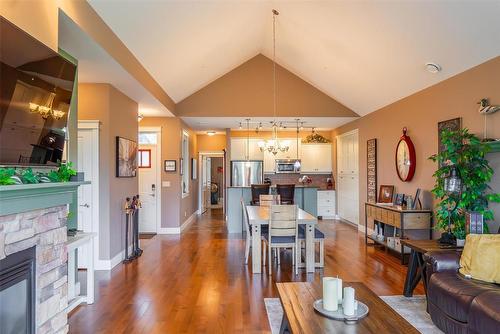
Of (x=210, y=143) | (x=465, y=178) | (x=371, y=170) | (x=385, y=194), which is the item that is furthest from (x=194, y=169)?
(x=465, y=178)

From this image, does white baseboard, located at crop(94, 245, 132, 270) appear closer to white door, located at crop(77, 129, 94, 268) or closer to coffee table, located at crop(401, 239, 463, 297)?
white door, located at crop(77, 129, 94, 268)

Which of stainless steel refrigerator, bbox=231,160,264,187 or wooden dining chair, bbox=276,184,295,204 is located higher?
stainless steel refrigerator, bbox=231,160,264,187

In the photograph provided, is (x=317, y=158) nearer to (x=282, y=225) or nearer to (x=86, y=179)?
(x=282, y=225)

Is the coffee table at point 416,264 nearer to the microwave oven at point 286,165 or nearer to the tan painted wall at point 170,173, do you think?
the tan painted wall at point 170,173

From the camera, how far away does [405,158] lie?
18.6ft

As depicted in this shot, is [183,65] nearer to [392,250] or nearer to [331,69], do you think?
[331,69]

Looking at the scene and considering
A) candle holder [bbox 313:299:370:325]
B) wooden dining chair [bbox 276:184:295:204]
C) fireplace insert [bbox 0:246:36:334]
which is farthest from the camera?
wooden dining chair [bbox 276:184:295:204]

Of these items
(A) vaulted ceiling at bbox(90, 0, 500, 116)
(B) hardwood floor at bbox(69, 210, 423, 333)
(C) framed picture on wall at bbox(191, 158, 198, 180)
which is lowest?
(B) hardwood floor at bbox(69, 210, 423, 333)

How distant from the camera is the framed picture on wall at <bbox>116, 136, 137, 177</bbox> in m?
4.95

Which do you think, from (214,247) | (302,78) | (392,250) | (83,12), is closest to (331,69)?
(302,78)

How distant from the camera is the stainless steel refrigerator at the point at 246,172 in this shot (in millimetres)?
9453

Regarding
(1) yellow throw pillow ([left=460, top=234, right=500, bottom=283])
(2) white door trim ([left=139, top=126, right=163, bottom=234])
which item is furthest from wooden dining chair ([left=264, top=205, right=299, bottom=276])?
(2) white door trim ([left=139, top=126, right=163, bottom=234])

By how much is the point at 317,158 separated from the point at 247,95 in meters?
3.53

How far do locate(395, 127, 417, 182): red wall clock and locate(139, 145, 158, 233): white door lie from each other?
16.0 feet
